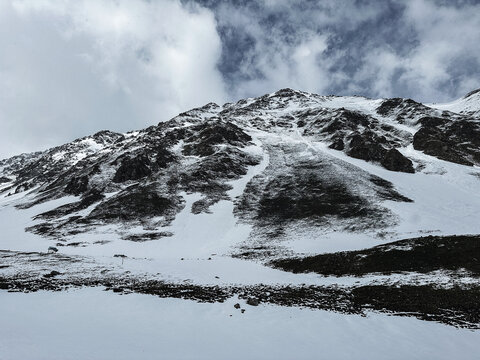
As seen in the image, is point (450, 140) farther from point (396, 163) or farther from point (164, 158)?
point (164, 158)

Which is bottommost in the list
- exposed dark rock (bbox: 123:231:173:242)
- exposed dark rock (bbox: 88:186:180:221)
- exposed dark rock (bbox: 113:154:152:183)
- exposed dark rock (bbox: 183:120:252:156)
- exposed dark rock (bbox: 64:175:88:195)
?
exposed dark rock (bbox: 123:231:173:242)

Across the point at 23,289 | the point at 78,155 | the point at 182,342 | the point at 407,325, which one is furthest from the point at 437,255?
the point at 78,155

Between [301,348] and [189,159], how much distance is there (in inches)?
3901

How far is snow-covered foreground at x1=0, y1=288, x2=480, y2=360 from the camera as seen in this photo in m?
12.9

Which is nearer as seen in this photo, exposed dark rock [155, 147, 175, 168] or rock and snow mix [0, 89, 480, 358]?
rock and snow mix [0, 89, 480, 358]

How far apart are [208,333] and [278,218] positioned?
4874 centimetres

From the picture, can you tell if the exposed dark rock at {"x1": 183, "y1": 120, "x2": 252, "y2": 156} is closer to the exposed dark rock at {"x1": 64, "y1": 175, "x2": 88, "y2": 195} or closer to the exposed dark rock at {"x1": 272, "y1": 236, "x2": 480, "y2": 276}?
the exposed dark rock at {"x1": 64, "y1": 175, "x2": 88, "y2": 195}

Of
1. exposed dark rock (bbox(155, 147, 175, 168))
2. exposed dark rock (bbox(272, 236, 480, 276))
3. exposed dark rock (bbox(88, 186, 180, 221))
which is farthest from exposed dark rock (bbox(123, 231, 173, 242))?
exposed dark rock (bbox(155, 147, 175, 168))

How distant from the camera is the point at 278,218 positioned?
6312cm

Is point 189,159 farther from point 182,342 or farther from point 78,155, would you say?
point 78,155

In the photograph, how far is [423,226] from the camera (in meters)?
47.7

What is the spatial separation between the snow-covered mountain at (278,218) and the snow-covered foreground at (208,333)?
91.5 inches

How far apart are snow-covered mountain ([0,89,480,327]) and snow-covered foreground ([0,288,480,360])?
2.32 m

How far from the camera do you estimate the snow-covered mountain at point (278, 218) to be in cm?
2553
